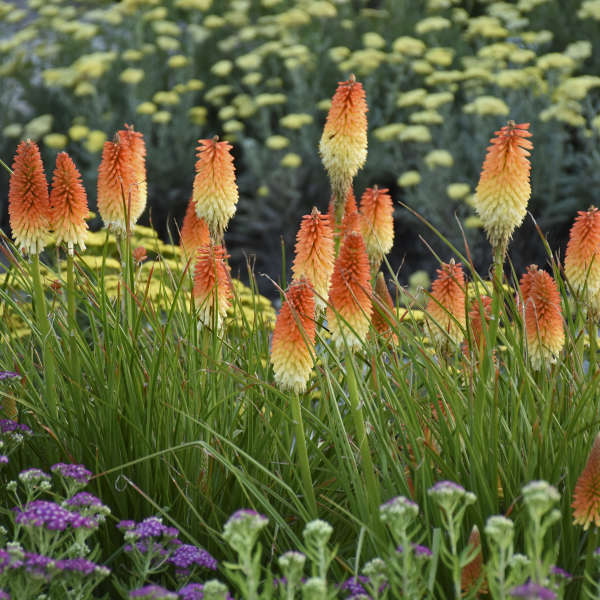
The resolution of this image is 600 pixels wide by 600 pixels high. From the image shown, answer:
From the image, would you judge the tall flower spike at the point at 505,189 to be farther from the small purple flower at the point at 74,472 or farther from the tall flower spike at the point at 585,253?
the small purple flower at the point at 74,472

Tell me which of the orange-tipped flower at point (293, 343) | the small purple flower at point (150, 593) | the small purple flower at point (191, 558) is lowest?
the small purple flower at point (191, 558)

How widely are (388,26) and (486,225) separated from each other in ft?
29.6

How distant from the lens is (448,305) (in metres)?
3.65

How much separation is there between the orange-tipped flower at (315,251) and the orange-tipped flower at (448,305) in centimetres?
51

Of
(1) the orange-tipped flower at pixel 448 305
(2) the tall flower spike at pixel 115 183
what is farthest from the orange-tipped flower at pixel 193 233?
(1) the orange-tipped flower at pixel 448 305

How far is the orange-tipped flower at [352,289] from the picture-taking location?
114 inches

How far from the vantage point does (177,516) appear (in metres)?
3.44

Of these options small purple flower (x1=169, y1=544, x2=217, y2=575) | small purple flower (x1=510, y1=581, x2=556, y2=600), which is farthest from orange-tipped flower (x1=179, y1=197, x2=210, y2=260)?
small purple flower (x1=510, y1=581, x2=556, y2=600)

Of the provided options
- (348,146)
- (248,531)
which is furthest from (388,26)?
(248,531)

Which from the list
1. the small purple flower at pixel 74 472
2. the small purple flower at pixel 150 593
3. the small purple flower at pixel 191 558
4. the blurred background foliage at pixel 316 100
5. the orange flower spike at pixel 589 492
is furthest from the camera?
the blurred background foliage at pixel 316 100

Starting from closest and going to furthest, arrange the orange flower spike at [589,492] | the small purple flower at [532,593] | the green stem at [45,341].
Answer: the small purple flower at [532,593] → the orange flower spike at [589,492] → the green stem at [45,341]

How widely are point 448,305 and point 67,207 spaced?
1509 mm

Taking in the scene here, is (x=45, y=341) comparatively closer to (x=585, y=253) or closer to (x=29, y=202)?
(x=29, y=202)

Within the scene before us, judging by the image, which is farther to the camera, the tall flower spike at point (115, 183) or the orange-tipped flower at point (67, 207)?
the tall flower spike at point (115, 183)
